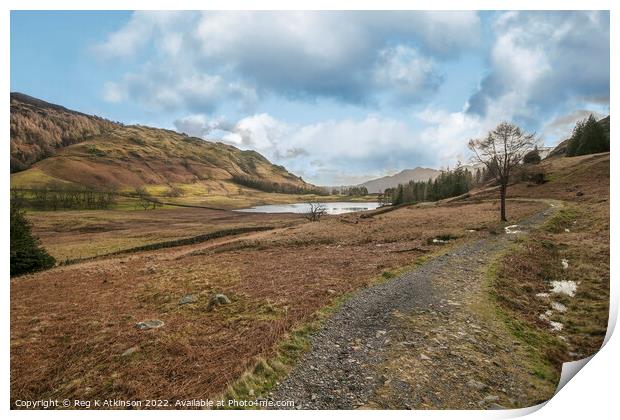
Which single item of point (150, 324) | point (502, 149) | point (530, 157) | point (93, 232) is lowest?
point (150, 324)

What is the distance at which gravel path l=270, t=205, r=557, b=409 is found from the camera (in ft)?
15.9

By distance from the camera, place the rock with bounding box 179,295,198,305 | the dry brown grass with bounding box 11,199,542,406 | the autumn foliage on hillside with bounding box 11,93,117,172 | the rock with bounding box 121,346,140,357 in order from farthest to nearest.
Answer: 1. the autumn foliage on hillside with bounding box 11,93,117,172
2. the rock with bounding box 179,295,198,305
3. the rock with bounding box 121,346,140,357
4. the dry brown grass with bounding box 11,199,542,406

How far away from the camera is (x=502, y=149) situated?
19828 mm

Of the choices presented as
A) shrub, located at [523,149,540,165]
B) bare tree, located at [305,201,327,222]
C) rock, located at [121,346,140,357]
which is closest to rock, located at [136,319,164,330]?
rock, located at [121,346,140,357]

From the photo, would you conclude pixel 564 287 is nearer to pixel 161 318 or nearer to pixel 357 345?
pixel 357 345

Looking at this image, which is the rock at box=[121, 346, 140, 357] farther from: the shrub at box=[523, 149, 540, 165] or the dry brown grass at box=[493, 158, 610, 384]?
the shrub at box=[523, 149, 540, 165]

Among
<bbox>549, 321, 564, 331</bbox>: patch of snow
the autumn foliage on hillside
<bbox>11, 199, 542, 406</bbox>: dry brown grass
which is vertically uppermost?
the autumn foliage on hillside

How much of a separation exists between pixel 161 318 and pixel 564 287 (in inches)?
523

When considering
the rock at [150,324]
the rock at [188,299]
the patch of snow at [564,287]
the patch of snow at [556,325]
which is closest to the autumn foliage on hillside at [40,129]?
the rock at [188,299]

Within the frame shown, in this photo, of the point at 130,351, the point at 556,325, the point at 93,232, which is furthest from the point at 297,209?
the point at 130,351

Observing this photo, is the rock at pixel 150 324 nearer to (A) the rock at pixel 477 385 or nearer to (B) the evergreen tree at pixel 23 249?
(A) the rock at pixel 477 385

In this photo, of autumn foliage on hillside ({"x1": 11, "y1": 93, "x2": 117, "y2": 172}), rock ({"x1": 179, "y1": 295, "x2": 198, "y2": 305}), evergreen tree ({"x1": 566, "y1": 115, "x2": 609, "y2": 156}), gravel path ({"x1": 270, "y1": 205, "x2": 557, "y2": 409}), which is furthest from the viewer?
evergreen tree ({"x1": 566, "y1": 115, "x2": 609, "y2": 156})

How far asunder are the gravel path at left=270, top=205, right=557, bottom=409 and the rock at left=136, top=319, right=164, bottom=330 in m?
4.82
